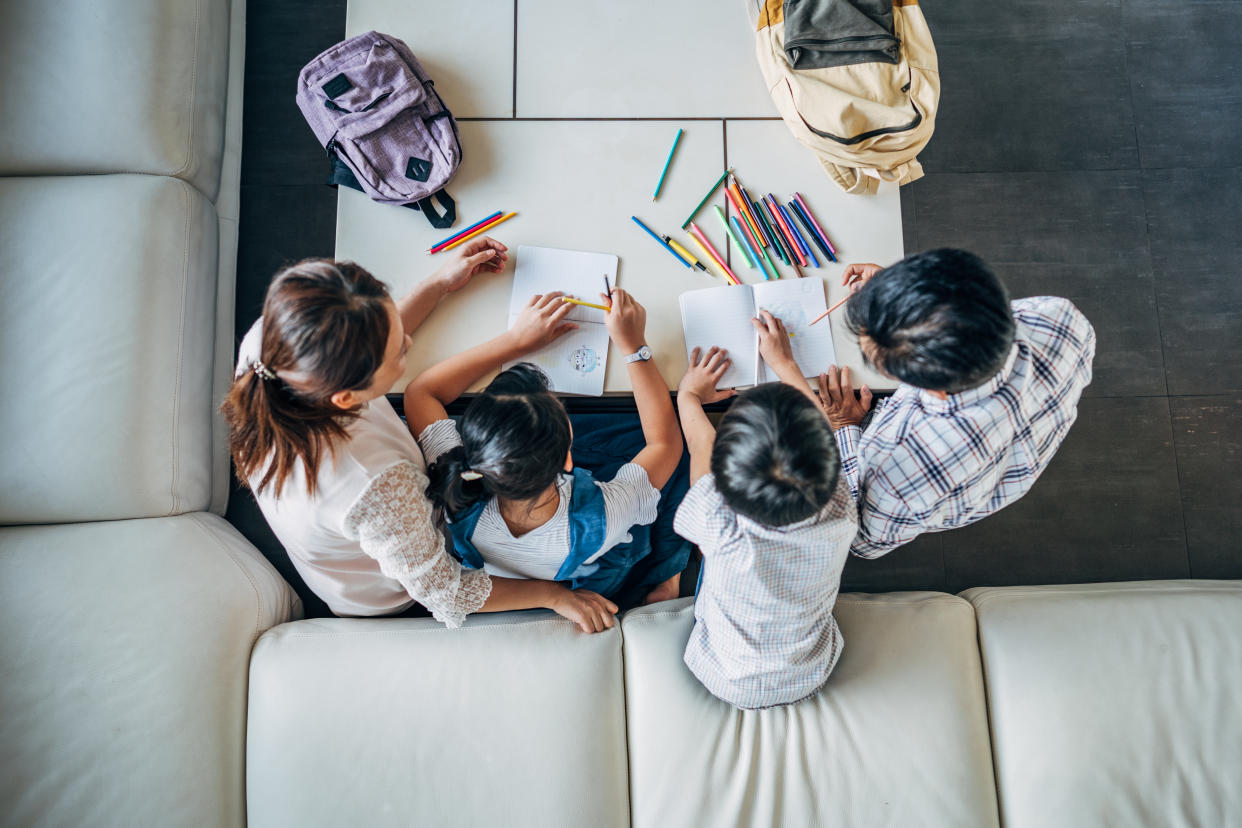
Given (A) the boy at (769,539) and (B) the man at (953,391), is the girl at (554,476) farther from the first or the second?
(B) the man at (953,391)

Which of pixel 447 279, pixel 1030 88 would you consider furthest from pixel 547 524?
pixel 1030 88

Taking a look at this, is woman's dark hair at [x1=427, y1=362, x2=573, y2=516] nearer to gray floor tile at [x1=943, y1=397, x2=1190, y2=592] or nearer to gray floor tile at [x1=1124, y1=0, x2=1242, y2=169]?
gray floor tile at [x1=943, y1=397, x2=1190, y2=592]

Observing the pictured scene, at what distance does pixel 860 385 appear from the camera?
4.63 ft

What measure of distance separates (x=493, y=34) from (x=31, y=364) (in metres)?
1.13

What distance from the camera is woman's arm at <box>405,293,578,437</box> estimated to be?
1377mm

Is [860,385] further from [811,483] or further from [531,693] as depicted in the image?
[531,693]

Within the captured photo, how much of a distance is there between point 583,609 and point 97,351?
1.08 m

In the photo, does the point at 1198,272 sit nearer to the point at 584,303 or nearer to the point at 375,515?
the point at 584,303

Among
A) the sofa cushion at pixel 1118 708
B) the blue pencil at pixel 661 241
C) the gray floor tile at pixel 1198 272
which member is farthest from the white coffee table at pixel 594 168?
the gray floor tile at pixel 1198 272

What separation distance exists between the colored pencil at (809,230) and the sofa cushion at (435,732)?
0.93 m

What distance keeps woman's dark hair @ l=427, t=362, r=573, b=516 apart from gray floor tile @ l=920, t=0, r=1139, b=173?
150 centimetres

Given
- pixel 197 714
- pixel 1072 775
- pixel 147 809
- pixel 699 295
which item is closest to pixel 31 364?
pixel 197 714

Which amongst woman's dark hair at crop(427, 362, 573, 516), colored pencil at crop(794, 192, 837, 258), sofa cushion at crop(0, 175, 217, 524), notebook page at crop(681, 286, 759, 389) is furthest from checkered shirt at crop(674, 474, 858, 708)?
sofa cushion at crop(0, 175, 217, 524)

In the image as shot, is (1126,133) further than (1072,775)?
Yes
